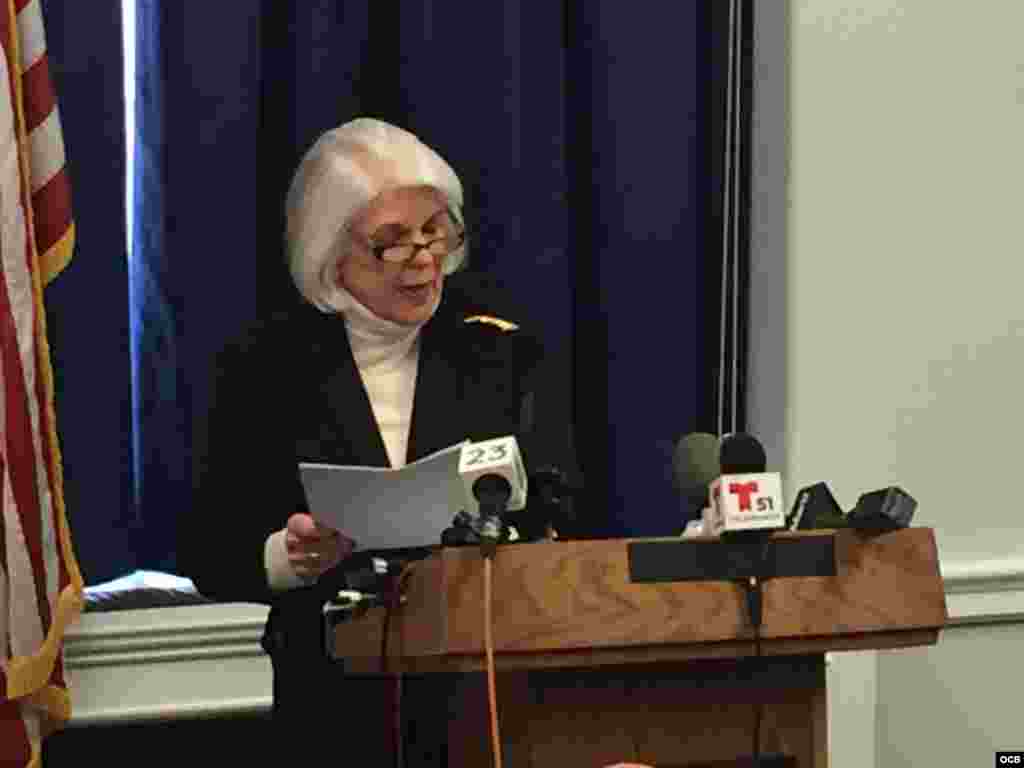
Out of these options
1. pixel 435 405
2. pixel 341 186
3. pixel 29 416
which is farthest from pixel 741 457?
pixel 29 416

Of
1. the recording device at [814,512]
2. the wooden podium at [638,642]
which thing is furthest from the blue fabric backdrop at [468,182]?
the wooden podium at [638,642]

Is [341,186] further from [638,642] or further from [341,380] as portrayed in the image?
[638,642]

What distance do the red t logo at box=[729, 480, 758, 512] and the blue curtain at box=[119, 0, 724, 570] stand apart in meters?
1.04

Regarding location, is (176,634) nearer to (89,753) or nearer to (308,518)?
(89,753)

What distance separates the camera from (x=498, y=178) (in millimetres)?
2645

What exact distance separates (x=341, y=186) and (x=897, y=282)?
3.43 ft

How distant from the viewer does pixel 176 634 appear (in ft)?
8.56

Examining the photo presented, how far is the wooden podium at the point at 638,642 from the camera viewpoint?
1.58m

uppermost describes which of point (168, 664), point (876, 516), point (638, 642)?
point (876, 516)

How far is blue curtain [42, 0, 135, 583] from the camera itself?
2486mm

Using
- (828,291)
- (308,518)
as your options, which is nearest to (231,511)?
(308,518)

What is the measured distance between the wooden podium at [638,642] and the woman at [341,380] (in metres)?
0.37

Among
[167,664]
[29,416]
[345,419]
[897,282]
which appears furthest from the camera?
[897,282]

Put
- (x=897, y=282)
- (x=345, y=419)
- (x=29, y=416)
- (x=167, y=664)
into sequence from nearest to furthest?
(x=345, y=419) → (x=29, y=416) → (x=167, y=664) → (x=897, y=282)
